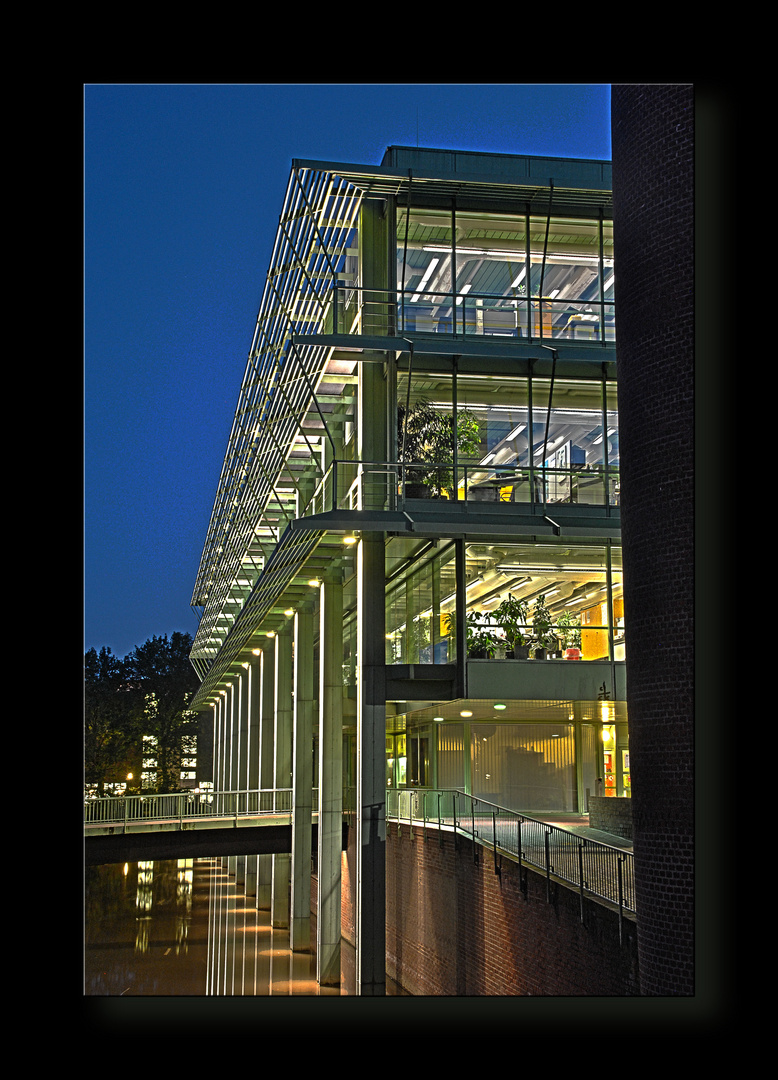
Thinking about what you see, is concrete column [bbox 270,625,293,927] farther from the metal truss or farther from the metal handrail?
the metal handrail

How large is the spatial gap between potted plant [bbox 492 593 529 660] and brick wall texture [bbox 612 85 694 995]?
1033 centimetres

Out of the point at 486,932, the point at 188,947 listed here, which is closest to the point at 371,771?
the point at 486,932

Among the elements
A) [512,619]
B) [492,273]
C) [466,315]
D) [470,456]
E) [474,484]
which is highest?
[492,273]

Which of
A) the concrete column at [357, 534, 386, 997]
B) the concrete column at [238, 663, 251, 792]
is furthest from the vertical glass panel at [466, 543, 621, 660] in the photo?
the concrete column at [238, 663, 251, 792]

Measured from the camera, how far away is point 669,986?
12.2 meters

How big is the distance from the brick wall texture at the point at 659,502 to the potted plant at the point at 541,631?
34.5ft

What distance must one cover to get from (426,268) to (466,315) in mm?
1402

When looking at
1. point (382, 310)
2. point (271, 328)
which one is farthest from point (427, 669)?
point (271, 328)

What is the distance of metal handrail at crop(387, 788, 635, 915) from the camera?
587 inches

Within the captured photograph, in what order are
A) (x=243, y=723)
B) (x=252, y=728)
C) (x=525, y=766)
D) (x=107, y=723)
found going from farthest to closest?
(x=107, y=723)
(x=243, y=723)
(x=252, y=728)
(x=525, y=766)

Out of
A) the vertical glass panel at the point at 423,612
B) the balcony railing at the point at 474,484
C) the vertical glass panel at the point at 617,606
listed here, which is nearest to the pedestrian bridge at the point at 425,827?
the vertical glass panel at the point at 423,612

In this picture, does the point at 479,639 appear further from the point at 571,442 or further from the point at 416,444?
the point at 571,442

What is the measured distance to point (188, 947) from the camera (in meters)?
34.1

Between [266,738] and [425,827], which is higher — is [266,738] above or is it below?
above
